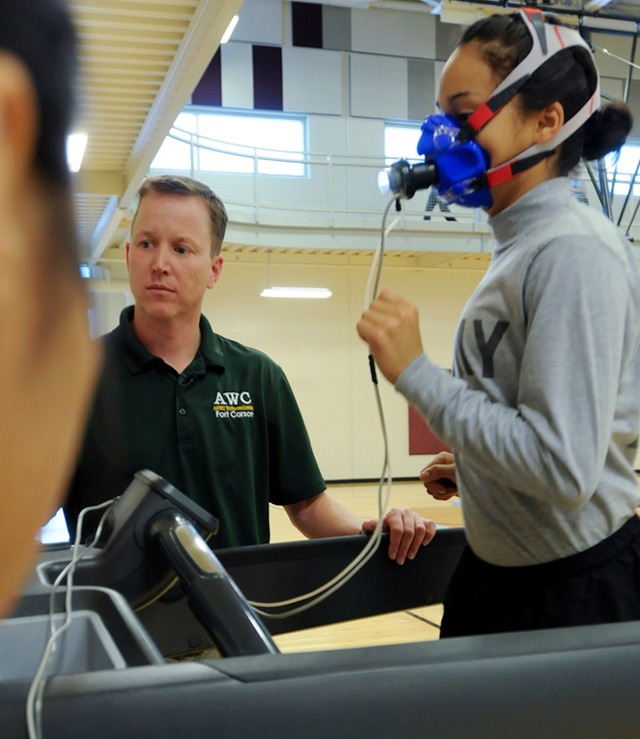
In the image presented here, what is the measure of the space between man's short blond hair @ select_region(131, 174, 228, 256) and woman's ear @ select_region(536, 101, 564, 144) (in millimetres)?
967

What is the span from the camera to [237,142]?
11773 mm

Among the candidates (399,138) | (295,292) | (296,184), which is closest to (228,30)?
(295,292)

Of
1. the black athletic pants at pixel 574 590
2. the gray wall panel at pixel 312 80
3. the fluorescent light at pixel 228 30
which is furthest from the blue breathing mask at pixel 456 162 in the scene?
the gray wall panel at pixel 312 80

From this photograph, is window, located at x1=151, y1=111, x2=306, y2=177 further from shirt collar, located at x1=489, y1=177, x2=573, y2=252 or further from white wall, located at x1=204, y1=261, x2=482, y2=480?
shirt collar, located at x1=489, y1=177, x2=573, y2=252

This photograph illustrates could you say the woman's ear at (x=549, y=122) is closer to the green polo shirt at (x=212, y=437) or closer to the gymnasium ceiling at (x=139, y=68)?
the green polo shirt at (x=212, y=437)

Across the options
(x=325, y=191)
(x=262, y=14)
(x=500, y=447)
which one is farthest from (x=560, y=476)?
(x=262, y=14)

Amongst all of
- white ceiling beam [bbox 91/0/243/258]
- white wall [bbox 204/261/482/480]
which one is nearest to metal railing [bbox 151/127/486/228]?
white wall [bbox 204/261/482/480]

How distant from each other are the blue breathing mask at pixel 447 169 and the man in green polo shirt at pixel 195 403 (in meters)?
0.77

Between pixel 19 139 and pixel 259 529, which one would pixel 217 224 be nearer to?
pixel 259 529

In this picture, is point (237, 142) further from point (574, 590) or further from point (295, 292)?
point (574, 590)

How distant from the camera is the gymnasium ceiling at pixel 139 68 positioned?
425cm

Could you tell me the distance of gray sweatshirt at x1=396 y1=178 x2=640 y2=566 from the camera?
33.4 inches

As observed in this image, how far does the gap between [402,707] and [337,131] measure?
12477 mm

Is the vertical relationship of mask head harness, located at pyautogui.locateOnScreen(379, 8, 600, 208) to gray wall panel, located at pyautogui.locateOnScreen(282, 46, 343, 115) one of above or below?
below
